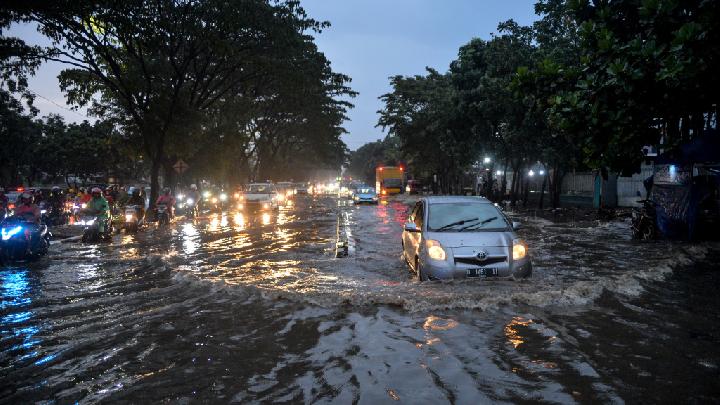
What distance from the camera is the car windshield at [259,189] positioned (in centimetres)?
3616

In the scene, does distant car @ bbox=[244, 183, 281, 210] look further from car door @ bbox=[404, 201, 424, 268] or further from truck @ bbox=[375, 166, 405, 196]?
truck @ bbox=[375, 166, 405, 196]

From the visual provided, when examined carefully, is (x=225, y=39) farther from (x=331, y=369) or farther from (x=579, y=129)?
(x=331, y=369)

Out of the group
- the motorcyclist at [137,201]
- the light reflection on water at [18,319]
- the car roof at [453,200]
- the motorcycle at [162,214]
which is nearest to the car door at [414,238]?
the car roof at [453,200]

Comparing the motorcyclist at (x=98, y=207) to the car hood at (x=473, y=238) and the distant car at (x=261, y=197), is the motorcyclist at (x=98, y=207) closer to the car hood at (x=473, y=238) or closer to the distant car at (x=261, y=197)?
the car hood at (x=473, y=238)

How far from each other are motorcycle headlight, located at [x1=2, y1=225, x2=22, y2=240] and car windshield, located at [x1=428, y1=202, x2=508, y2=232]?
30.8 ft

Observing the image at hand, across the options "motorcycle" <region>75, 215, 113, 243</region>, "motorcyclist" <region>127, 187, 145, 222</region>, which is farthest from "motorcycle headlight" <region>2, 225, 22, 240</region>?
"motorcyclist" <region>127, 187, 145, 222</region>

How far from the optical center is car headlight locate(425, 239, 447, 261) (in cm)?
916

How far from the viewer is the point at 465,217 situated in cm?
1033

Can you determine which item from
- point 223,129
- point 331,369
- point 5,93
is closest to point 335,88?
point 223,129

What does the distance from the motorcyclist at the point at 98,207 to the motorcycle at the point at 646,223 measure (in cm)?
1662

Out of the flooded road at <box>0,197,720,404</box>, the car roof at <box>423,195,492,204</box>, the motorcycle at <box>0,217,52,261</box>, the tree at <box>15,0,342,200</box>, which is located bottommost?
the flooded road at <box>0,197,720,404</box>

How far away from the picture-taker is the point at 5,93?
3900 centimetres

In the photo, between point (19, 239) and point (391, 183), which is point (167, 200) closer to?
point (19, 239)

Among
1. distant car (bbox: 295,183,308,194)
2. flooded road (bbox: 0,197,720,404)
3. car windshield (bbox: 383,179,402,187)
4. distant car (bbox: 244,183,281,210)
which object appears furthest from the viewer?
distant car (bbox: 295,183,308,194)
